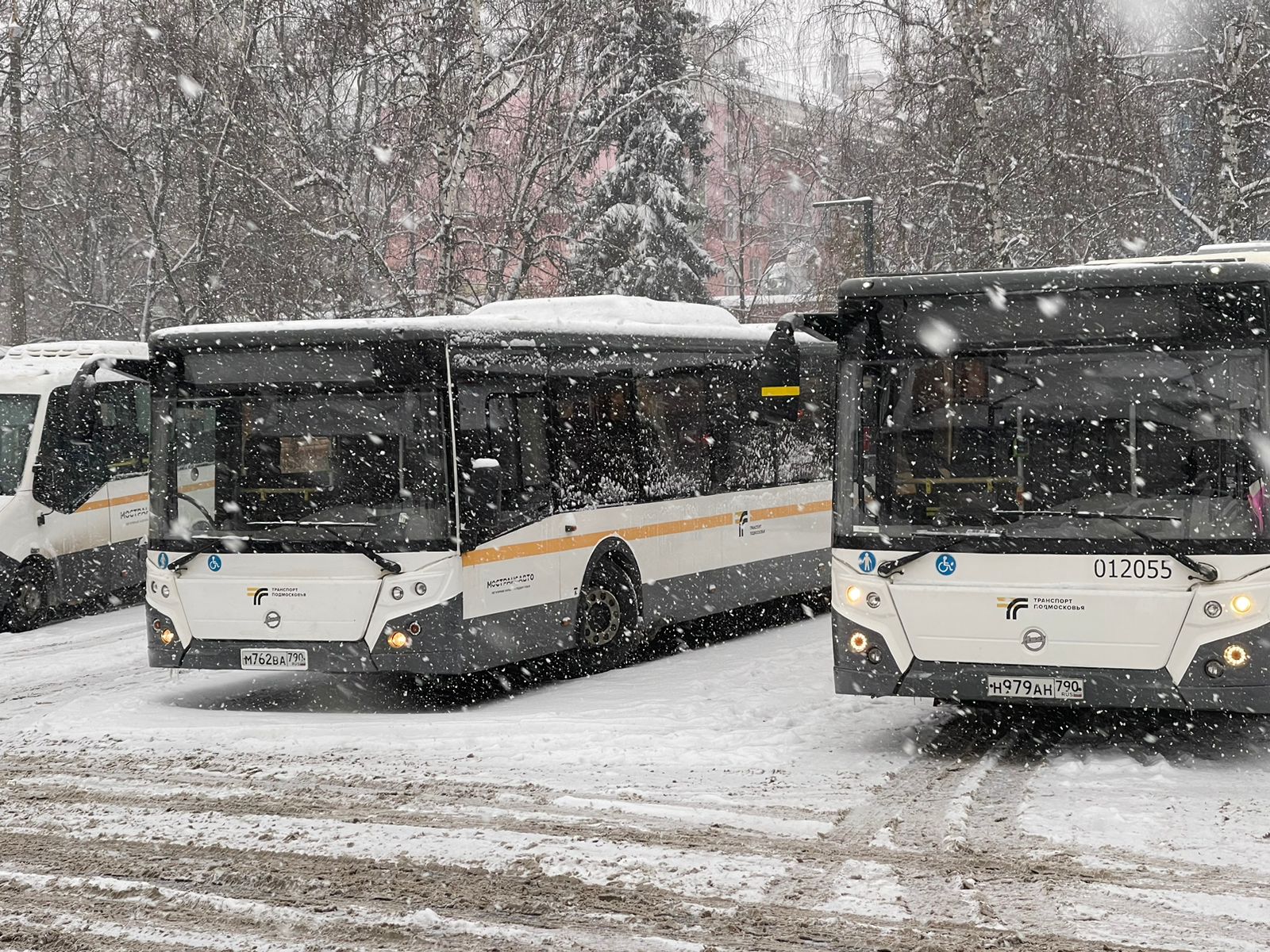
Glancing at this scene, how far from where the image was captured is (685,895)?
7.35m

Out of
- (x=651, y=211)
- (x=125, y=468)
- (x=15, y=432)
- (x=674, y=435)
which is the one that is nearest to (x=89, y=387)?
(x=15, y=432)

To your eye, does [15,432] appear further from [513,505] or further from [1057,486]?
[1057,486]

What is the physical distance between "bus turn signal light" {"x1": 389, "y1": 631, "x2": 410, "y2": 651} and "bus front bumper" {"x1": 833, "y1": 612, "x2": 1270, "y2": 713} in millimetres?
3173

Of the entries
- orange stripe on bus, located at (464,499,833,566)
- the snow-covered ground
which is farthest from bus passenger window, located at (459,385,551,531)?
the snow-covered ground

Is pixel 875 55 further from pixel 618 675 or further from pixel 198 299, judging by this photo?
pixel 618 675

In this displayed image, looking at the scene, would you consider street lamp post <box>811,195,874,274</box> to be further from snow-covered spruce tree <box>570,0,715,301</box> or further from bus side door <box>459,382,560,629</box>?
bus side door <box>459,382,560,629</box>

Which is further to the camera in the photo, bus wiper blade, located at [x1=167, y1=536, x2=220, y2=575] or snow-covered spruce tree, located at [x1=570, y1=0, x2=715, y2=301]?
snow-covered spruce tree, located at [x1=570, y1=0, x2=715, y2=301]

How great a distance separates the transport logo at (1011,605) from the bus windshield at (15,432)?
11.7 metres

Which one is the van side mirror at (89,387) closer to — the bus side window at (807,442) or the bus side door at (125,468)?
the bus side door at (125,468)

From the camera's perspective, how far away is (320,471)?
12672mm

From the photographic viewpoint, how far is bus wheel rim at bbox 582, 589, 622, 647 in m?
14.6

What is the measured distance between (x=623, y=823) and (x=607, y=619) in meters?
6.25

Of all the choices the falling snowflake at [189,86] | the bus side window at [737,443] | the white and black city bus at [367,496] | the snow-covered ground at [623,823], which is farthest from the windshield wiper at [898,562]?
the falling snowflake at [189,86]

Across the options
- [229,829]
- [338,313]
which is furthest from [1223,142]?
[229,829]
